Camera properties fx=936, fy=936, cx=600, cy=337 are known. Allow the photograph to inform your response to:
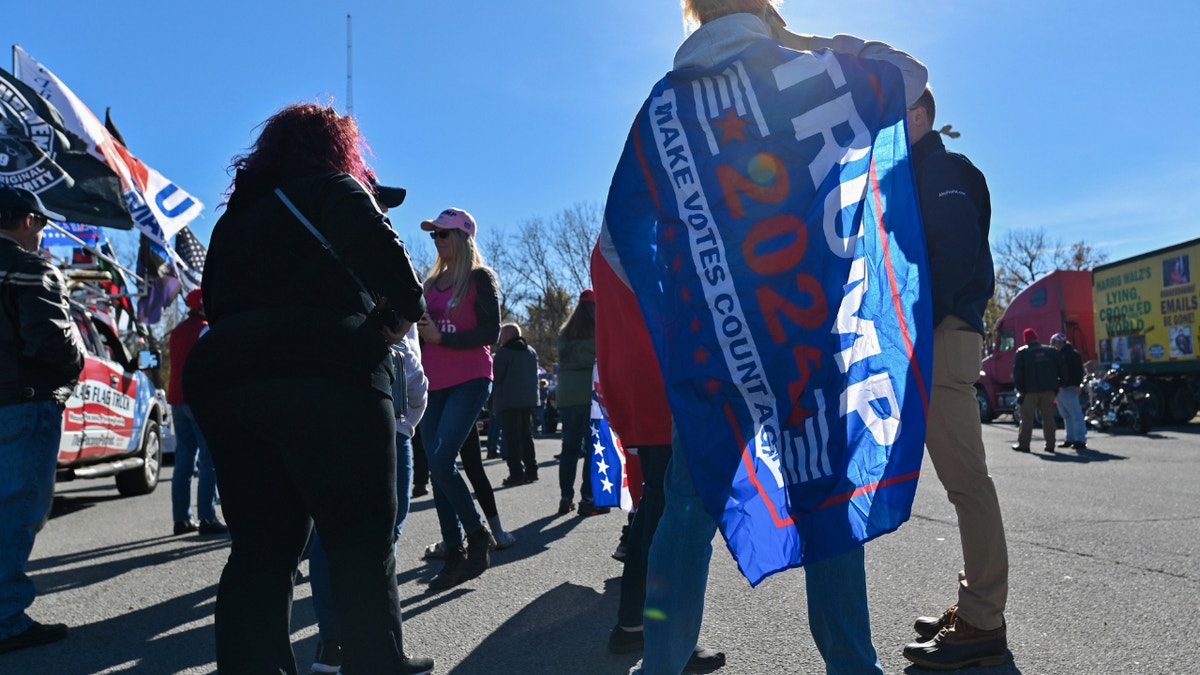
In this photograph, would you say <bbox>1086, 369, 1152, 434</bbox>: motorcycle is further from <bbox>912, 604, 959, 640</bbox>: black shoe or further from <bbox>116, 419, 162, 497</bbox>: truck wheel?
<bbox>116, 419, 162, 497</bbox>: truck wheel

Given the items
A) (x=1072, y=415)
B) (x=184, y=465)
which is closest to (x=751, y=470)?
(x=184, y=465)

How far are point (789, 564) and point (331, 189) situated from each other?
4.81ft

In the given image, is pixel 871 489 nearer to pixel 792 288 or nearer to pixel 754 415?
pixel 754 415

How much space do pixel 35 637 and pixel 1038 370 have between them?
13.5m

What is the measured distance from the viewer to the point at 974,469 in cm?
319

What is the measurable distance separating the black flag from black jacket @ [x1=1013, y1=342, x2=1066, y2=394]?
12265 mm

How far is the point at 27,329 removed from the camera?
4.07 metres

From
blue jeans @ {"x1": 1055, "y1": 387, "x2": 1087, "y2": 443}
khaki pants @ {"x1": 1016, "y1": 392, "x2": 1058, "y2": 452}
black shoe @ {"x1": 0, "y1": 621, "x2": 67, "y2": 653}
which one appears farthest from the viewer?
blue jeans @ {"x1": 1055, "y1": 387, "x2": 1087, "y2": 443}

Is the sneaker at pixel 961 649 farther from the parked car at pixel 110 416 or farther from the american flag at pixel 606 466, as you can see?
the parked car at pixel 110 416

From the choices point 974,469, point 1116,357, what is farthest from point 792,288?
point 1116,357

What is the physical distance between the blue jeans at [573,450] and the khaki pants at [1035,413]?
26.8 feet

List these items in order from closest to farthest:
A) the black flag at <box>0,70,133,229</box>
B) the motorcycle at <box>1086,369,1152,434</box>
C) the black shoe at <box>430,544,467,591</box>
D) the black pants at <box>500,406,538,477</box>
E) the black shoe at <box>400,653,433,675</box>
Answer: the black shoe at <box>400,653,433,675</box>
the black shoe at <box>430,544,467,591</box>
the black flag at <box>0,70,133,229</box>
the black pants at <box>500,406,538,477</box>
the motorcycle at <box>1086,369,1152,434</box>

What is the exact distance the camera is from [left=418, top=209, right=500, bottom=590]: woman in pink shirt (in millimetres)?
4852

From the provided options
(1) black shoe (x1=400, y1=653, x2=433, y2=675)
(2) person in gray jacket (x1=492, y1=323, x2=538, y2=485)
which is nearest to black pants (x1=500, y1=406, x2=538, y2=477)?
(2) person in gray jacket (x1=492, y1=323, x2=538, y2=485)
